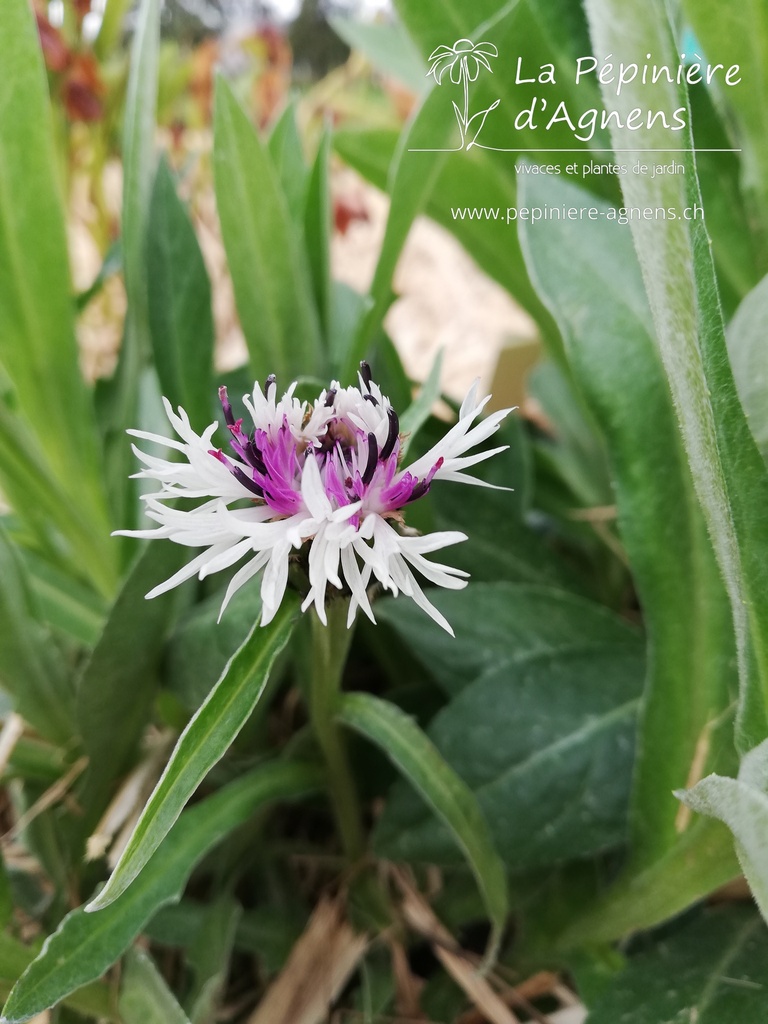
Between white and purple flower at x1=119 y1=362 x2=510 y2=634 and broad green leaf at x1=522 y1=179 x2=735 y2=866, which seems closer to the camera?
white and purple flower at x1=119 y1=362 x2=510 y2=634

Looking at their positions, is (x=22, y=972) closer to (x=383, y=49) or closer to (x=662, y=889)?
(x=662, y=889)

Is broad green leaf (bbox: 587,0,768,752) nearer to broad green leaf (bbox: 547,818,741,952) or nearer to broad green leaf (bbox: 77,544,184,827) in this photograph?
broad green leaf (bbox: 547,818,741,952)

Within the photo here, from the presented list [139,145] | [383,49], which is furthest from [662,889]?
[383,49]

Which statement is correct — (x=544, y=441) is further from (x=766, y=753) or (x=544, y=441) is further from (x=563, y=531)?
(x=766, y=753)

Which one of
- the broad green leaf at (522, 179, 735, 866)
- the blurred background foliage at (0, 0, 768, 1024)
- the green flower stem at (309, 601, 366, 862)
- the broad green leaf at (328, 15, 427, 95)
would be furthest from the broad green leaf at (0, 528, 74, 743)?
the broad green leaf at (328, 15, 427, 95)

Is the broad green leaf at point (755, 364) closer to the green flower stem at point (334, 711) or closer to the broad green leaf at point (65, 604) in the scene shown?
the green flower stem at point (334, 711)

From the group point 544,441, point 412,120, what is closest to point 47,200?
point 412,120
